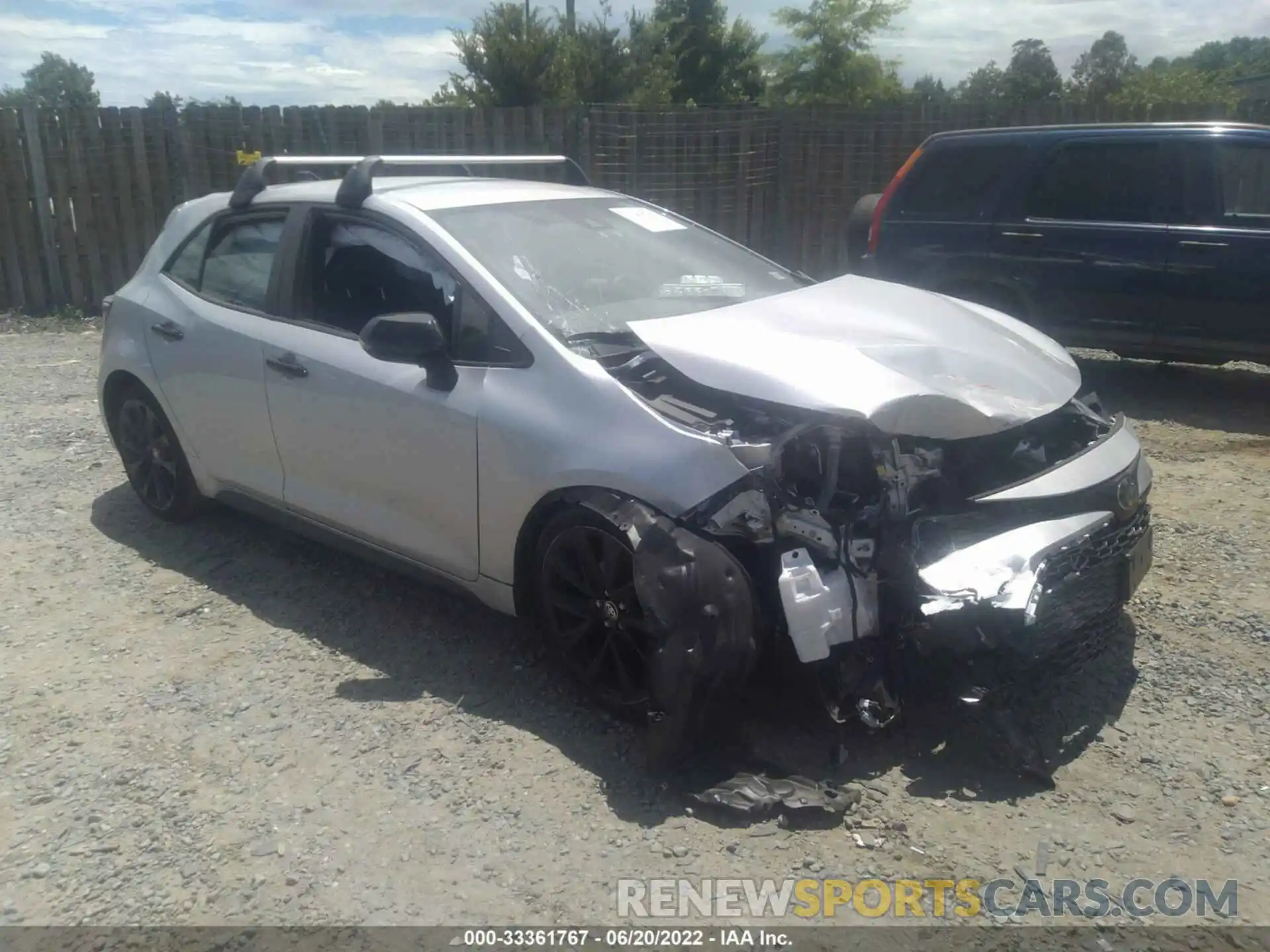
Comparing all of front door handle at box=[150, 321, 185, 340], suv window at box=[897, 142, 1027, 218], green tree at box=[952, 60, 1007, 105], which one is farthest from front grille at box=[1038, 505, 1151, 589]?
green tree at box=[952, 60, 1007, 105]

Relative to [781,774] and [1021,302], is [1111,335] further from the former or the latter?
[781,774]

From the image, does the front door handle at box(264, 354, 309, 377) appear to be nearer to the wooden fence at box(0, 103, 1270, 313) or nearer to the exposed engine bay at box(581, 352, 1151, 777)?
the exposed engine bay at box(581, 352, 1151, 777)

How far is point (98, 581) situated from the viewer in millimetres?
4898

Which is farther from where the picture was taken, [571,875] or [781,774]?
[781,774]

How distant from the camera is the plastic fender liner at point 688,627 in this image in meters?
3.11

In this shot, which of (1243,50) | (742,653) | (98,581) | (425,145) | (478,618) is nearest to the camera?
(742,653)

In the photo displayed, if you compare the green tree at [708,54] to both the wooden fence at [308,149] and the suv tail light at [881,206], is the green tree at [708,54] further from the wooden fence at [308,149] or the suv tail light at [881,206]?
the suv tail light at [881,206]

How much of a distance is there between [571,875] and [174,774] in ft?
4.67

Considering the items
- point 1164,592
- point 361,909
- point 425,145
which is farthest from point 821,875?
point 425,145

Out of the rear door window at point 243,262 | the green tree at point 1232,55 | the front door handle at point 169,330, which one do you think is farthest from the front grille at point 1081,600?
the green tree at point 1232,55

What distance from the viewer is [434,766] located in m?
3.41

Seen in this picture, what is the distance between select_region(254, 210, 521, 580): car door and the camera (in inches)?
151

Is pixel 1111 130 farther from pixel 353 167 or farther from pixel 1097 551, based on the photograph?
pixel 353 167

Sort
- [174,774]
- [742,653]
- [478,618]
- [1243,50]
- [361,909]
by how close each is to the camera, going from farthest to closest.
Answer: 1. [1243,50]
2. [478,618]
3. [174,774]
4. [742,653]
5. [361,909]
